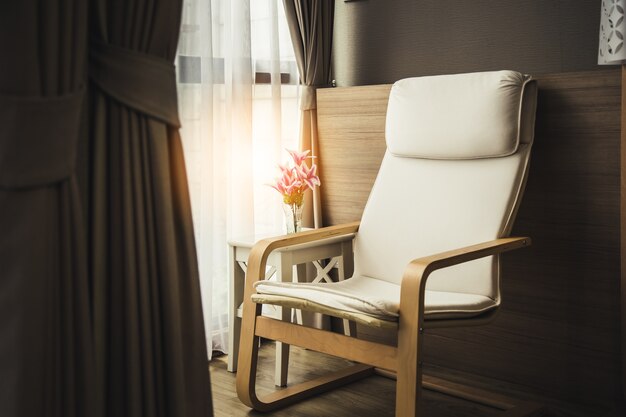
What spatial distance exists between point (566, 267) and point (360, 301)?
826mm

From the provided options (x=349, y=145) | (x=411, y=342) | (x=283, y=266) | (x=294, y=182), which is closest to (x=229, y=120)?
(x=294, y=182)

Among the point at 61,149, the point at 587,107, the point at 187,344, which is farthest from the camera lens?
the point at 587,107

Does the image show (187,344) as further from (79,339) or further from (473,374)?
(473,374)

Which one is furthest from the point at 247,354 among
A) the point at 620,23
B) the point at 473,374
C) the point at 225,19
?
the point at 620,23

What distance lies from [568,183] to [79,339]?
1.79m

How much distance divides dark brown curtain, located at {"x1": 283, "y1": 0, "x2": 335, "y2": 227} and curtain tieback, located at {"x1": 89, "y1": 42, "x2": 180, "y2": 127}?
1.88m

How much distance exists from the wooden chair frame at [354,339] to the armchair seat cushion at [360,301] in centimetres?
3

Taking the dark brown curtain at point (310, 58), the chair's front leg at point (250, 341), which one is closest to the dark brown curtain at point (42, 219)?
the chair's front leg at point (250, 341)

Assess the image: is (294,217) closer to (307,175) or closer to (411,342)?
(307,175)

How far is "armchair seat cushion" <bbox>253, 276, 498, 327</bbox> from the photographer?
1935 mm

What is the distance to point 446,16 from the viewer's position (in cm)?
287

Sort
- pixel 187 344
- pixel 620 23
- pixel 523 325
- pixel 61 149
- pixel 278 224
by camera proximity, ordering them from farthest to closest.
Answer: pixel 278 224 → pixel 523 325 → pixel 620 23 → pixel 187 344 → pixel 61 149

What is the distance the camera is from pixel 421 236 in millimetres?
2514

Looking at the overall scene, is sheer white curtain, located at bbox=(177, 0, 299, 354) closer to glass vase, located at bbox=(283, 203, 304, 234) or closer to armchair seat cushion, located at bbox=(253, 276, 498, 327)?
glass vase, located at bbox=(283, 203, 304, 234)
